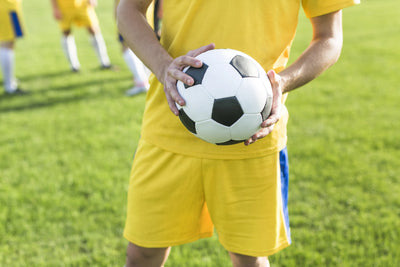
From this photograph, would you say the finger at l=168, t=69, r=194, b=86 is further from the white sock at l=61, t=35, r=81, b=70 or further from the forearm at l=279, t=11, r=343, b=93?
the white sock at l=61, t=35, r=81, b=70

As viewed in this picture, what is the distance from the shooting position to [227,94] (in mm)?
1253

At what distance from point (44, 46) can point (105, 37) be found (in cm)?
137

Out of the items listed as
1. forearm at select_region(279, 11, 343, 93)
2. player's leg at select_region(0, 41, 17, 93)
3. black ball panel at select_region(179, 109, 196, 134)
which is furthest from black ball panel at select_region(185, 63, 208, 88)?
player's leg at select_region(0, 41, 17, 93)

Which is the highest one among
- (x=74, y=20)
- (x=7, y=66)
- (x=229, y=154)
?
(x=229, y=154)

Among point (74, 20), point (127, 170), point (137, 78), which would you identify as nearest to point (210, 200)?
point (127, 170)

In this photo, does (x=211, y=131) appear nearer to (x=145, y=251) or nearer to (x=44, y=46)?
(x=145, y=251)

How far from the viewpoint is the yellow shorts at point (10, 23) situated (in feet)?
18.2

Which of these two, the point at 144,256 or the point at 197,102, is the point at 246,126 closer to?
the point at 197,102

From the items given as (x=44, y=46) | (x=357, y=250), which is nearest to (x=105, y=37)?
(x=44, y=46)

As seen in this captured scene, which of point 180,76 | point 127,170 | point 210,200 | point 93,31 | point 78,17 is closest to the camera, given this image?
point 180,76

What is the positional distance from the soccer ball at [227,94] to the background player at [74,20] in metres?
5.80

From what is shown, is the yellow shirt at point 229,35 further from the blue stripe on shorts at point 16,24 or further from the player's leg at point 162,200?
the blue stripe on shorts at point 16,24

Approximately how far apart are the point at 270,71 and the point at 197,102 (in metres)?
0.27

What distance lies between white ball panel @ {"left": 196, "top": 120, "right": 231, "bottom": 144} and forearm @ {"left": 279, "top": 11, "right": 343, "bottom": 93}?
29cm
